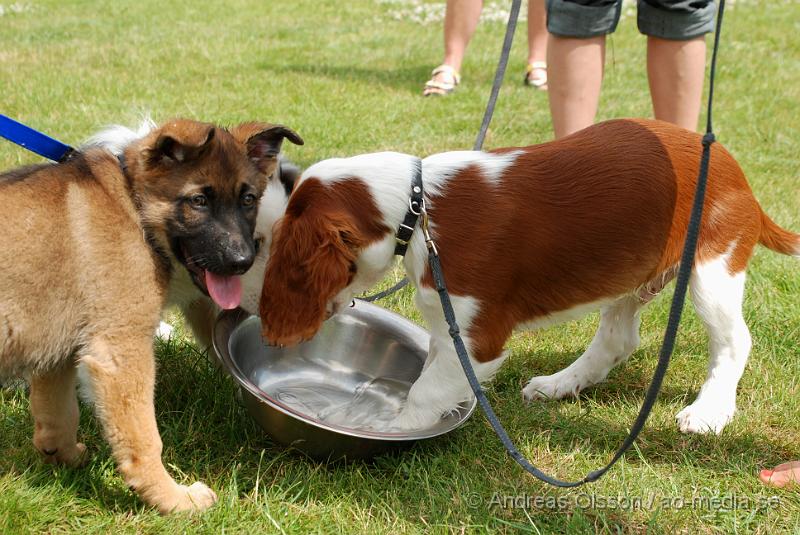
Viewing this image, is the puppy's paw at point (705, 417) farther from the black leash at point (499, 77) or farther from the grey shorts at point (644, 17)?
the grey shorts at point (644, 17)

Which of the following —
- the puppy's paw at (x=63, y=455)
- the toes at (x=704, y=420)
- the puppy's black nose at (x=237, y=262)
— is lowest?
the toes at (x=704, y=420)

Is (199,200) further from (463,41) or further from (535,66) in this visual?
(535,66)

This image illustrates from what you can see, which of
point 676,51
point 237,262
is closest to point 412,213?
point 237,262

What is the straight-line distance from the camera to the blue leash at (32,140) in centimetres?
313

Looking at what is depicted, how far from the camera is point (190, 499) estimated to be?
2.90 metres

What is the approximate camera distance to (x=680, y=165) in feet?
10.4

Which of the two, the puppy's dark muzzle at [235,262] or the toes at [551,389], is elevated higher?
the puppy's dark muzzle at [235,262]

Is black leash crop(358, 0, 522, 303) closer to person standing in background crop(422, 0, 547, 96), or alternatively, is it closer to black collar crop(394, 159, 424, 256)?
black collar crop(394, 159, 424, 256)

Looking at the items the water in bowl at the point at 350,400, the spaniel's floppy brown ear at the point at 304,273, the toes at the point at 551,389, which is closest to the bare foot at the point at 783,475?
the toes at the point at 551,389

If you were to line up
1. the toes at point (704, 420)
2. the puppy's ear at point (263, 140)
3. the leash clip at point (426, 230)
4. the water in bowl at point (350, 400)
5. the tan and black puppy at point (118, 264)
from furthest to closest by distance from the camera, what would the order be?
the water in bowl at point (350, 400) < the toes at point (704, 420) < the puppy's ear at point (263, 140) < the leash clip at point (426, 230) < the tan and black puppy at point (118, 264)

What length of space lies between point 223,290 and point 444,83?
19.6 ft

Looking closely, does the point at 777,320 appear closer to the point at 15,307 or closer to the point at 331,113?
the point at 15,307

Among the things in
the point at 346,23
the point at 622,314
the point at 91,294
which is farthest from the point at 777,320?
the point at 346,23

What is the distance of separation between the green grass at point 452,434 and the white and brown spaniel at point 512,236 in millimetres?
399
